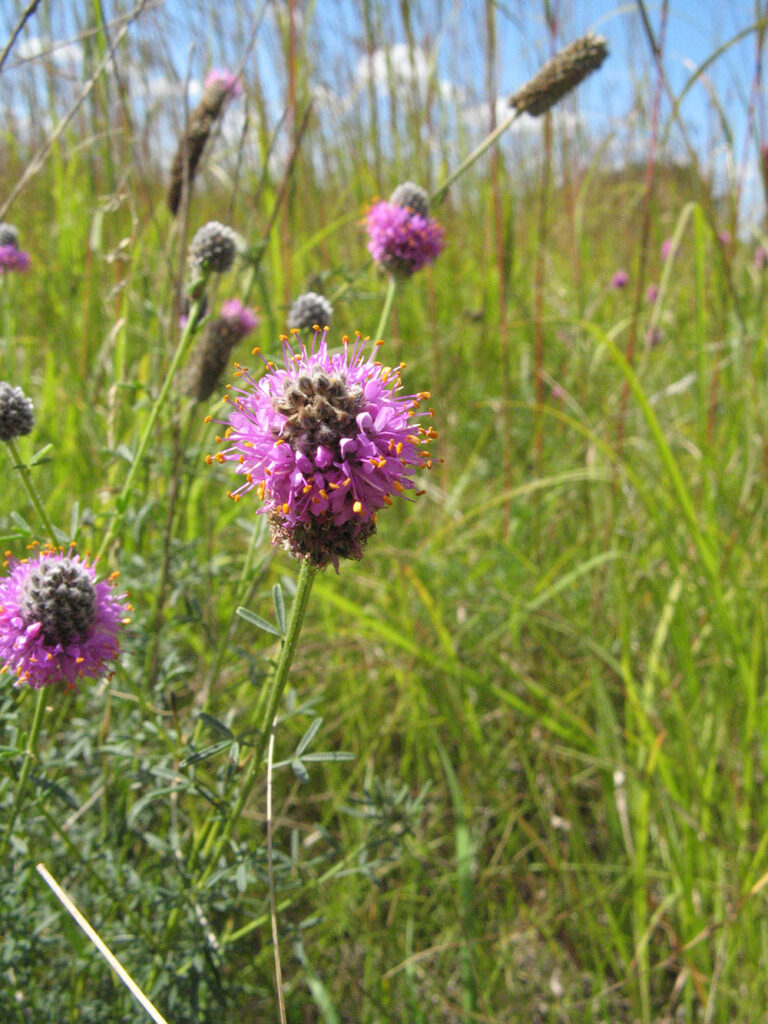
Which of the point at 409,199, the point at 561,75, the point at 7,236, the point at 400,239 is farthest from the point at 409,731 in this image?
the point at 7,236

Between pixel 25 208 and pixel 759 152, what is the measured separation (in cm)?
377

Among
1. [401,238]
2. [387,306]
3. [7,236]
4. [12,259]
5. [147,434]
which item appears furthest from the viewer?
[12,259]

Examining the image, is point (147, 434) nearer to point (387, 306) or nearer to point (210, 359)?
point (210, 359)

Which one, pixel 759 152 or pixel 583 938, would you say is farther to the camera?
pixel 759 152

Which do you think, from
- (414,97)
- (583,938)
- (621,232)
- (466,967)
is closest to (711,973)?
(583,938)

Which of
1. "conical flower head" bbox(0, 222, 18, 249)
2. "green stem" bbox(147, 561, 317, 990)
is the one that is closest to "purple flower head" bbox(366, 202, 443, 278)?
"green stem" bbox(147, 561, 317, 990)

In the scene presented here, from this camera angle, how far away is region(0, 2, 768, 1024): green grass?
149 cm

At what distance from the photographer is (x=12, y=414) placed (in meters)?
1.27

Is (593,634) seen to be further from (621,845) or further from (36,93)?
(36,93)

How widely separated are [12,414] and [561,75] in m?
1.52

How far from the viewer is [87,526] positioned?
1574mm

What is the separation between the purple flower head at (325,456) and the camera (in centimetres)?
89

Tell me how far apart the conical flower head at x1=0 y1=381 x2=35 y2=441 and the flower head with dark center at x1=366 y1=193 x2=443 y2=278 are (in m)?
1.00

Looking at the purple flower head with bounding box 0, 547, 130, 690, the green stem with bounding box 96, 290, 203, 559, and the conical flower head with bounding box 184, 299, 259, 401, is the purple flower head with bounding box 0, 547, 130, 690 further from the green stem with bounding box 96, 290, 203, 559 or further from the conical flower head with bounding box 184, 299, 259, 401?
the conical flower head with bounding box 184, 299, 259, 401
